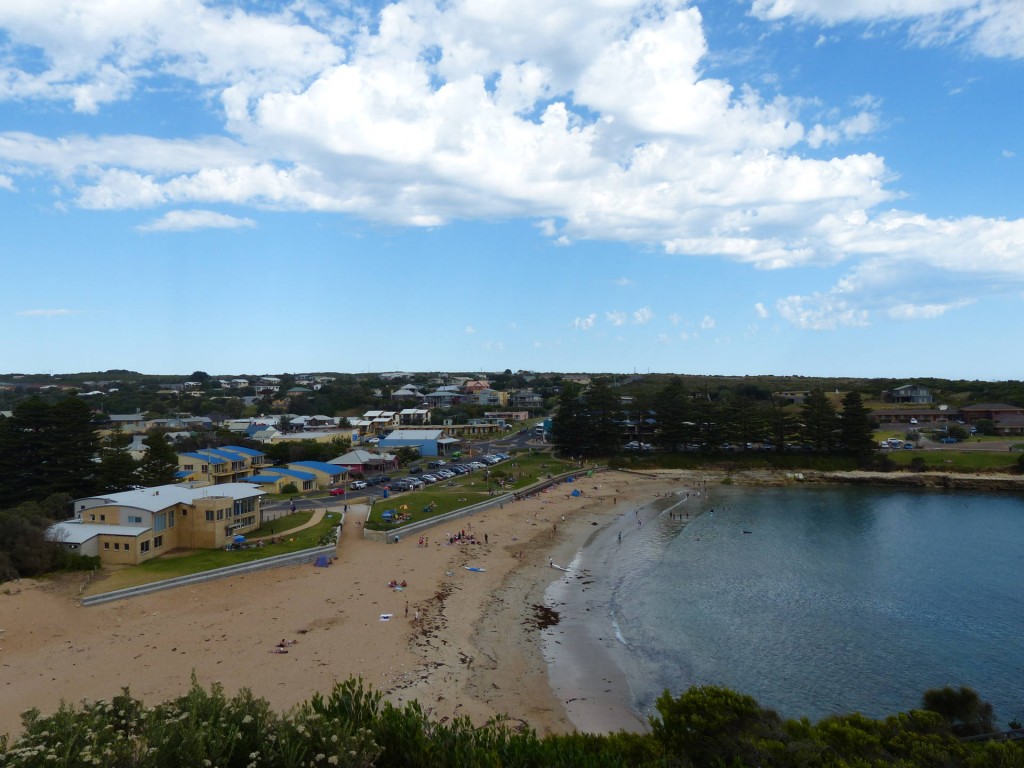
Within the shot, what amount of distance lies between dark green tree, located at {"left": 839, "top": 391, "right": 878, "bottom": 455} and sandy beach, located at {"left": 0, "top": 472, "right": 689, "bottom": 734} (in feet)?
159

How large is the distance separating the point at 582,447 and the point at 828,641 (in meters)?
48.1

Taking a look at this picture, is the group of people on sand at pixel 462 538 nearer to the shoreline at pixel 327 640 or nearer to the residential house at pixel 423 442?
the shoreline at pixel 327 640

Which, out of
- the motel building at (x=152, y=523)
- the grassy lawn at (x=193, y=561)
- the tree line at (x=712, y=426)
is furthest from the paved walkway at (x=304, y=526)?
the tree line at (x=712, y=426)

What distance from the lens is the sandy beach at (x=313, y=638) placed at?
17.7 meters

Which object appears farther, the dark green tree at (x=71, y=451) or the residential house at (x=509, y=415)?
the residential house at (x=509, y=415)

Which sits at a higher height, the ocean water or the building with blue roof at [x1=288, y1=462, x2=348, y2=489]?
the building with blue roof at [x1=288, y1=462, x2=348, y2=489]

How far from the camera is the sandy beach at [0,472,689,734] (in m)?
17.7

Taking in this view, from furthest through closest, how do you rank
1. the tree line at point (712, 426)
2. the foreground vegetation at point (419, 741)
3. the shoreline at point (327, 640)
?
the tree line at point (712, 426)
the shoreline at point (327, 640)
the foreground vegetation at point (419, 741)

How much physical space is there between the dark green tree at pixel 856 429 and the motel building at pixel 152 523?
59643 millimetres

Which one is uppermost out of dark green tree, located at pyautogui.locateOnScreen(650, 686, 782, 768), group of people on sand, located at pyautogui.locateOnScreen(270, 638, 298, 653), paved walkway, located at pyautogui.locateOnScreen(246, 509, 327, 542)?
dark green tree, located at pyautogui.locateOnScreen(650, 686, 782, 768)

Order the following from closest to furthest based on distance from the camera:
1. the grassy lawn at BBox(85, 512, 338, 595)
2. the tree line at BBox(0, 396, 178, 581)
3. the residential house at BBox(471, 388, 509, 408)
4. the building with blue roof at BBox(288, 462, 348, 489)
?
the grassy lawn at BBox(85, 512, 338, 595), the tree line at BBox(0, 396, 178, 581), the building with blue roof at BBox(288, 462, 348, 489), the residential house at BBox(471, 388, 509, 408)

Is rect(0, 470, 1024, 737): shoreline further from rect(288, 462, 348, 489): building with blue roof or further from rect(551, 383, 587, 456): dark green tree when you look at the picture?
rect(551, 383, 587, 456): dark green tree

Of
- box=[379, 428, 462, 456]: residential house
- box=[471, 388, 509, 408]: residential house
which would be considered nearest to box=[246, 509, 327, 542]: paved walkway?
box=[379, 428, 462, 456]: residential house

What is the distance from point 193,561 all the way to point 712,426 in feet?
182
